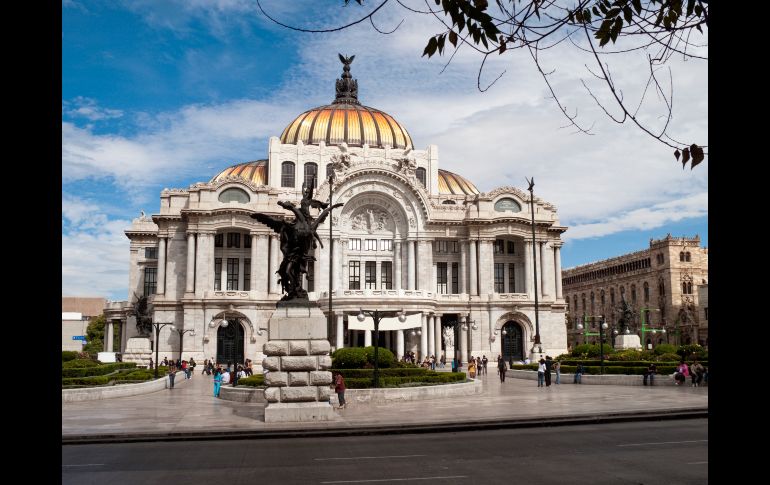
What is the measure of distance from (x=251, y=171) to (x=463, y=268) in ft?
91.8

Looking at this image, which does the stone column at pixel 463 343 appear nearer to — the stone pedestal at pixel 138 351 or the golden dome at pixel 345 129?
the golden dome at pixel 345 129

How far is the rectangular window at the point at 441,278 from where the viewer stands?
2909 inches

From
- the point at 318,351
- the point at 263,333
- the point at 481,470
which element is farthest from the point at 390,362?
the point at 263,333

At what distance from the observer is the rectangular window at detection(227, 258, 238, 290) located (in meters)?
70.7

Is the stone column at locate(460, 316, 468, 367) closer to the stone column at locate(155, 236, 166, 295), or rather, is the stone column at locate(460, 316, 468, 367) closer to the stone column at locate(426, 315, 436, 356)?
the stone column at locate(426, 315, 436, 356)

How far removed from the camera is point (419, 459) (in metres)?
14.9

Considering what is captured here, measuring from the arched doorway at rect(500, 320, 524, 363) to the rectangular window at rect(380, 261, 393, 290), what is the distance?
1209 centimetres

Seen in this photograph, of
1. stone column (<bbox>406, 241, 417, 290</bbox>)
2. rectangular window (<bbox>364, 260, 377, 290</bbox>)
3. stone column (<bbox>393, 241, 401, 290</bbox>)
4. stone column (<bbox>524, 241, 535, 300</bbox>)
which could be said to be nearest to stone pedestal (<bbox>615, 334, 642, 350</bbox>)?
stone column (<bbox>524, 241, 535, 300</bbox>)

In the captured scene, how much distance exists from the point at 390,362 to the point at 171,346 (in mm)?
36781

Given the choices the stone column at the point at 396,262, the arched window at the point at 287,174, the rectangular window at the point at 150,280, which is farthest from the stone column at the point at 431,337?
the rectangular window at the point at 150,280

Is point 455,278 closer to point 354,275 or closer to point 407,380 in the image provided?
point 354,275

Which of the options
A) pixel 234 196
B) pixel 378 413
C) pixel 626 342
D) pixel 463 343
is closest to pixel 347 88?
pixel 234 196
